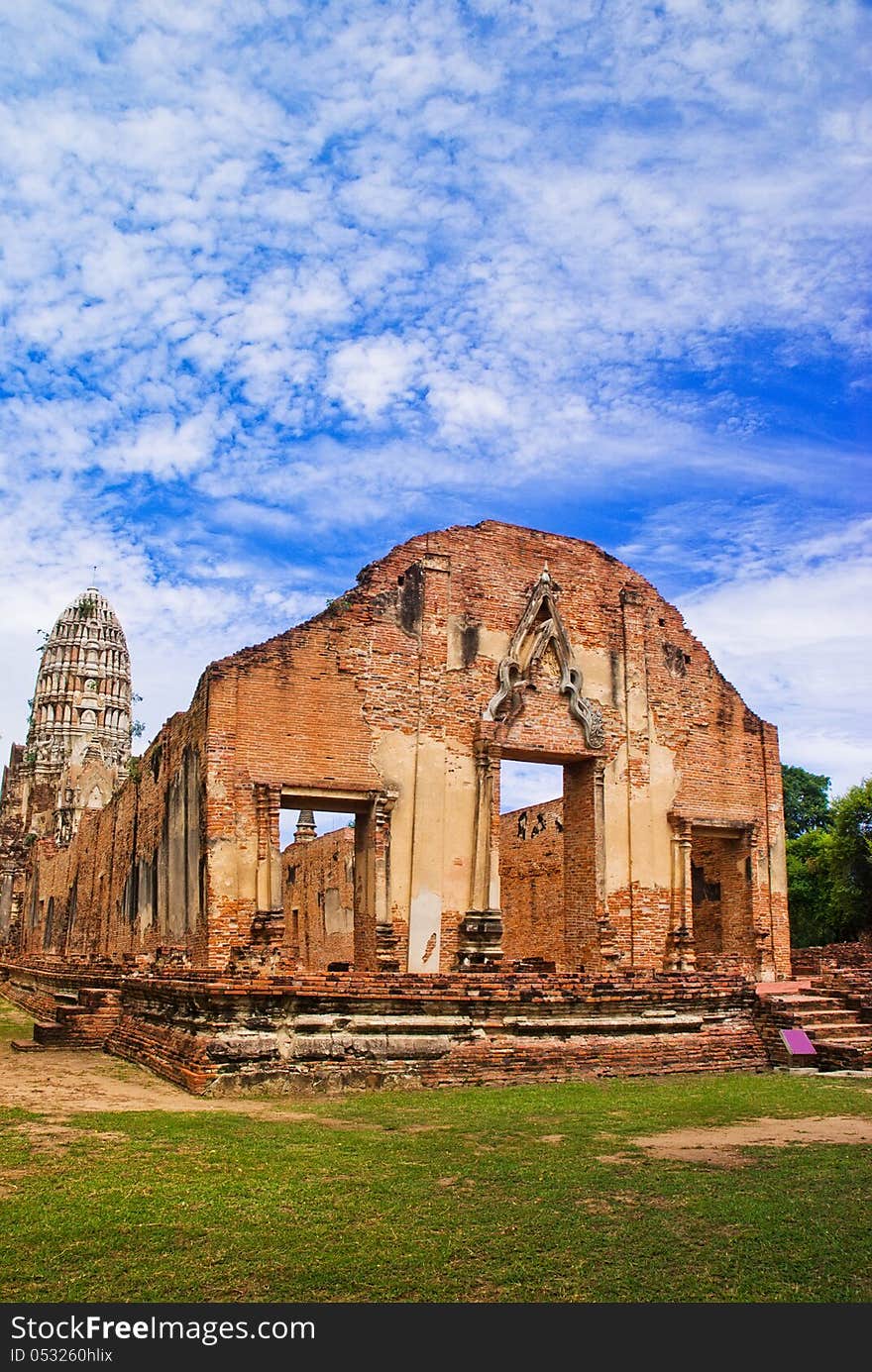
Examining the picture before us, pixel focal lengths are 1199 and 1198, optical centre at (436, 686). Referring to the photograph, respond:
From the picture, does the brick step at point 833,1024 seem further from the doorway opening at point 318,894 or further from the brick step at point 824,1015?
the doorway opening at point 318,894

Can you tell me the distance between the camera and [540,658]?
1697cm

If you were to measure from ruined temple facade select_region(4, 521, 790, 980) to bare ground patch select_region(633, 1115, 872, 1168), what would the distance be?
16.0ft

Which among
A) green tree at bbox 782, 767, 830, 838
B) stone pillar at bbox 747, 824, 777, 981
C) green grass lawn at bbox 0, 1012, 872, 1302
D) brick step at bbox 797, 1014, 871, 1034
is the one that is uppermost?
green tree at bbox 782, 767, 830, 838

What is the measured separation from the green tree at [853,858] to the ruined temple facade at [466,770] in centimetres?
1428

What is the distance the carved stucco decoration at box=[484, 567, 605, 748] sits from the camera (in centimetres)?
1667

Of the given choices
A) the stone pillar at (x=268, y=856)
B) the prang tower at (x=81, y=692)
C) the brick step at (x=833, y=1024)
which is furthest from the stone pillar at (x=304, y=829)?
the prang tower at (x=81, y=692)

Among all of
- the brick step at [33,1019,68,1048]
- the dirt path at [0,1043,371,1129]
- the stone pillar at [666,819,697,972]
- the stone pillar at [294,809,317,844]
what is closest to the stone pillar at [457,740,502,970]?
the stone pillar at [666,819,697,972]

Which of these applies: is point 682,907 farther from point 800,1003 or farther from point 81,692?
point 81,692

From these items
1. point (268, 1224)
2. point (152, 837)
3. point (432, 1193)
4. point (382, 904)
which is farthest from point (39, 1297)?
point (152, 837)

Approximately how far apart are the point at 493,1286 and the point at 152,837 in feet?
50.3

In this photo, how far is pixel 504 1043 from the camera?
11.7 m

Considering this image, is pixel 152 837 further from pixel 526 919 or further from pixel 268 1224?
pixel 268 1224

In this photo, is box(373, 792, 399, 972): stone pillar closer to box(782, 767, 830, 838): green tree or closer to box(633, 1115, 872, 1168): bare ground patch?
box(633, 1115, 872, 1168): bare ground patch

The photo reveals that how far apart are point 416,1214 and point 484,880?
33.3 feet
